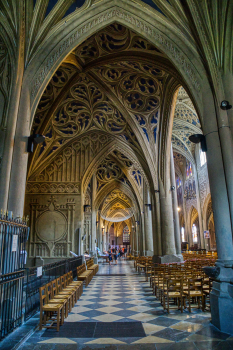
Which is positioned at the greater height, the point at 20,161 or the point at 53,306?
the point at 20,161

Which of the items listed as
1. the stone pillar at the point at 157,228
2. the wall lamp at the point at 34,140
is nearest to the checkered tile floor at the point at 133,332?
the wall lamp at the point at 34,140

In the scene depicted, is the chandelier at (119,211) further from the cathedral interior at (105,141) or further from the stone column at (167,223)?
the stone column at (167,223)

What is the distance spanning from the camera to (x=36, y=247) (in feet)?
50.9

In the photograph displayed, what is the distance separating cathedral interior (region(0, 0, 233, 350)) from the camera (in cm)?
468

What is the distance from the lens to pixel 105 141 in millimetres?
17516

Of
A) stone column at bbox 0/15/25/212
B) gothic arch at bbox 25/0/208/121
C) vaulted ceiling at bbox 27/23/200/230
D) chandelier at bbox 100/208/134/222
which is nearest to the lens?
stone column at bbox 0/15/25/212

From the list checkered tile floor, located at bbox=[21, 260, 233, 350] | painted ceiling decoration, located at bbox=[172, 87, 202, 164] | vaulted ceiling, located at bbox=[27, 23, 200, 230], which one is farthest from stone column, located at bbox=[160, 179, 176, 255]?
painted ceiling decoration, located at bbox=[172, 87, 202, 164]

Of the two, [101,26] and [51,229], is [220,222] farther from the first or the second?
[51,229]

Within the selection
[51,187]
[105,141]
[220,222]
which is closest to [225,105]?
[220,222]

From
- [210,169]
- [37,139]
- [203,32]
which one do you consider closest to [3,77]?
[37,139]

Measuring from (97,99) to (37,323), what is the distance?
40.3ft

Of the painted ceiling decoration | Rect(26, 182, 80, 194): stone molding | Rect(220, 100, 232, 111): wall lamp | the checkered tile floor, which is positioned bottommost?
the checkered tile floor

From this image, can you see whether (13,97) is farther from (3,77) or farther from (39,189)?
(39,189)

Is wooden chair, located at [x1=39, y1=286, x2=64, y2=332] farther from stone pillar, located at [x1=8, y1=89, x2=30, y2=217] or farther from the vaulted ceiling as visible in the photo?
the vaulted ceiling
